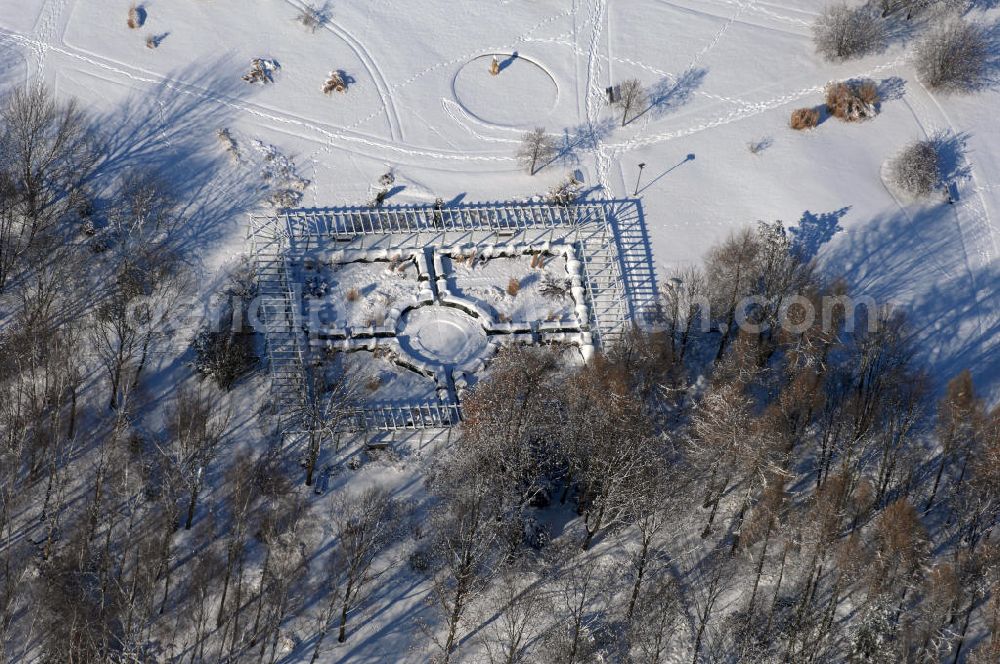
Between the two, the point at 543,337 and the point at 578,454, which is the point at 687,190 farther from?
the point at 578,454

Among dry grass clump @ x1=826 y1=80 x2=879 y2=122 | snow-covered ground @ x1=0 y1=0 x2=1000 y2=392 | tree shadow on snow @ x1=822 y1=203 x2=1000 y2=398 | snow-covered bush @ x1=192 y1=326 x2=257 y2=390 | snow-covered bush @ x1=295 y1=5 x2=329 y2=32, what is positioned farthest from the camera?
snow-covered bush @ x1=295 y1=5 x2=329 y2=32

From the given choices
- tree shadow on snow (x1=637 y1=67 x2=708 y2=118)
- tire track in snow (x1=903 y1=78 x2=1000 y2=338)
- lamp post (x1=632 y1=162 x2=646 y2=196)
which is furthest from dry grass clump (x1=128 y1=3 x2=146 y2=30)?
tire track in snow (x1=903 y1=78 x2=1000 y2=338)

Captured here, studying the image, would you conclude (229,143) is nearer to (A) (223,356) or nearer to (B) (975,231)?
(A) (223,356)

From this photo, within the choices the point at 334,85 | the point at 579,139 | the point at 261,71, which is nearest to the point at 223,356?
the point at 334,85

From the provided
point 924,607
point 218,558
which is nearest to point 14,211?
point 218,558

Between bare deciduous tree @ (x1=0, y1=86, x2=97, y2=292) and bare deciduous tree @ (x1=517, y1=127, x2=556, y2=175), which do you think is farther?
bare deciduous tree @ (x1=517, y1=127, x2=556, y2=175)

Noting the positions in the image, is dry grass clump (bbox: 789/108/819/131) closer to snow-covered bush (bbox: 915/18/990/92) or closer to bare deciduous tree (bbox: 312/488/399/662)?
snow-covered bush (bbox: 915/18/990/92)
